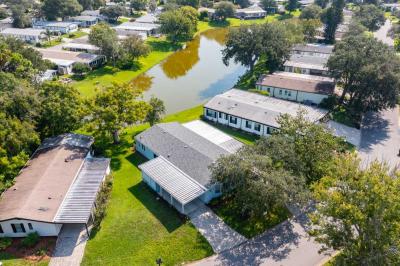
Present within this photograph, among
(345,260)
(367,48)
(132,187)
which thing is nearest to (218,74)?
(367,48)

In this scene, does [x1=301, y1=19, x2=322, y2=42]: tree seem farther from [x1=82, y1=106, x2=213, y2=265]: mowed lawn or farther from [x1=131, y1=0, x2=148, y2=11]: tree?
[x1=82, y1=106, x2=213, y2=265]: mowed lawn

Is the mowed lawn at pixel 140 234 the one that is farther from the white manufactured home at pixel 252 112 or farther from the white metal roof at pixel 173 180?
the white manufactured home at pixel 252 112

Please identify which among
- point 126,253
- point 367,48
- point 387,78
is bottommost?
point 126,253

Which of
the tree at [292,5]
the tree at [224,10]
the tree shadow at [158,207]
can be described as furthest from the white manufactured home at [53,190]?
the tree at [292,5]

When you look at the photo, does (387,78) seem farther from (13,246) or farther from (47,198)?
(13,246)

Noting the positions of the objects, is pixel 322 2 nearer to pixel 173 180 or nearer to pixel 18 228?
pixel 173 180

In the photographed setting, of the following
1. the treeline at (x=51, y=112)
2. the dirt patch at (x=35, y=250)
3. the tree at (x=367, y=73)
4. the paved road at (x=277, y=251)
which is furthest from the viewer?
the tree at (x=367, y=73)

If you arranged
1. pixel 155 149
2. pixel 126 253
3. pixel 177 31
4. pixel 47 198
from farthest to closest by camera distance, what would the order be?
pixel 177 31 < pixel 155 149 < pixel 47 198 < pixel 126 253
